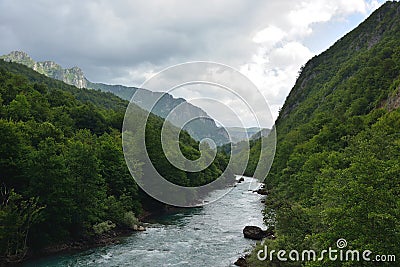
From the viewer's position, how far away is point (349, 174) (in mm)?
19953

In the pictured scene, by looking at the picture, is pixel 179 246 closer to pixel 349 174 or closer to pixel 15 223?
pixel 15 223

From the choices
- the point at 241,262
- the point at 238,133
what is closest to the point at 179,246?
the point at 241,262

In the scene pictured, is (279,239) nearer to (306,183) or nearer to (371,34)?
(306,183)

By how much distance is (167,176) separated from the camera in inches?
2371

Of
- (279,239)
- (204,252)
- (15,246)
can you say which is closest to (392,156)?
(279,239)

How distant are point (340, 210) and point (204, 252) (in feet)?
56.2

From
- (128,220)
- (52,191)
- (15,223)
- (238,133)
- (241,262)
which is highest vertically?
(238,133)

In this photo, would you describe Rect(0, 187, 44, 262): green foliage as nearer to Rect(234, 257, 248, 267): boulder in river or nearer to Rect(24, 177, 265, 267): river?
Rect(24, 177, 265, 267): river

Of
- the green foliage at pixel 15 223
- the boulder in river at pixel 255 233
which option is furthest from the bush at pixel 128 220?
the boulder in river at pixel 255 233

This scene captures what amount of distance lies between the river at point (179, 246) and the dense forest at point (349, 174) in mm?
4645

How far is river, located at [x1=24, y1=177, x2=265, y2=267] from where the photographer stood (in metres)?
26.7

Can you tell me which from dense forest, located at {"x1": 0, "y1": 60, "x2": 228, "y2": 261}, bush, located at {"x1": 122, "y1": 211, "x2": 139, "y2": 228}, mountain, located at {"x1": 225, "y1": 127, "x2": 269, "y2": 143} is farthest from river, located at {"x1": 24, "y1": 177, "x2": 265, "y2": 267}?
mountain, located at {"x1": 225, "y1": 127, "x2": 269, "y2": 143}

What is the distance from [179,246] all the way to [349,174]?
681 inches

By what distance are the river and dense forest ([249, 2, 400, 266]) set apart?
465 cm
